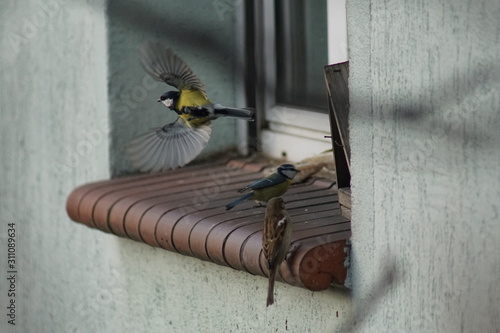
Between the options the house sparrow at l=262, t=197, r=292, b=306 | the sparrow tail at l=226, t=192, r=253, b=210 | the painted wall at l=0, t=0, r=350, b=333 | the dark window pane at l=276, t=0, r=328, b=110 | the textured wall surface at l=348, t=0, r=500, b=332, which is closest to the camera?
the textured wall surface at l=348, t=0, r=500, b=332

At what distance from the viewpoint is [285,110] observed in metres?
3.87

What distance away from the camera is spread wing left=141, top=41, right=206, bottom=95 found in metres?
Answer: 3.23

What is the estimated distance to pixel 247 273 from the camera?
3217 mm

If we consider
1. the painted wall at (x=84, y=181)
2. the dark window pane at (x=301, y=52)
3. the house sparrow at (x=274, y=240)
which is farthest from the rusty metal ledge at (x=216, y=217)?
the dark window pane at (x=301, y=52)

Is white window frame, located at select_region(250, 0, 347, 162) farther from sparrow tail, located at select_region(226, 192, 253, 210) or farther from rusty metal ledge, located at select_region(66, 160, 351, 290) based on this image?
sparrow tail, located at select_region(226, 192, 253, 210)

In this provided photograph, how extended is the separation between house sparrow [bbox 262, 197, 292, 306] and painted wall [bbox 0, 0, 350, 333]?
302mm

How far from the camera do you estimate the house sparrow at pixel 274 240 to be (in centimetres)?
274

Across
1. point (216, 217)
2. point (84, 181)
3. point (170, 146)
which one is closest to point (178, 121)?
point (170, 146)

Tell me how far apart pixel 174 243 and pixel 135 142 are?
33cm

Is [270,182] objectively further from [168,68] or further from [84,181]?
[84,181]

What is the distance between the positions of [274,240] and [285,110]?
1.20 meters

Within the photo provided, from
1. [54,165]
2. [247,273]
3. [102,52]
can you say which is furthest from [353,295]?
[54,165]

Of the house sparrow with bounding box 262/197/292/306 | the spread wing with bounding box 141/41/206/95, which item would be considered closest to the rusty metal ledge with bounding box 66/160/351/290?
the house sparrow with bounding box 262/197/292/306

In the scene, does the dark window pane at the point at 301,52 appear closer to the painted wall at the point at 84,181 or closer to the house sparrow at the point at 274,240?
the painted wall at the point at 84,181
